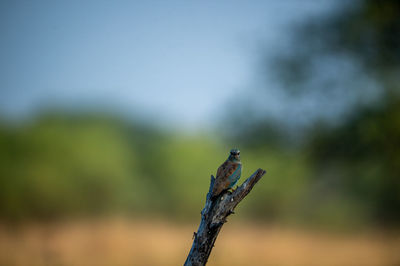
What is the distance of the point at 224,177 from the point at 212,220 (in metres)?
0.51

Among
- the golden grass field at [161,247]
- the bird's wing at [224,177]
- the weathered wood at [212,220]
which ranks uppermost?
the golden grass field at [161,247]

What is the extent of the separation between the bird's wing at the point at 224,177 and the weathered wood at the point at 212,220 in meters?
0.07

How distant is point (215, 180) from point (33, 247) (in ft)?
34.5

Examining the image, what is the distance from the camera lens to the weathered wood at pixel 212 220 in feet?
10.8

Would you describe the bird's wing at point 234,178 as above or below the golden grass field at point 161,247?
below

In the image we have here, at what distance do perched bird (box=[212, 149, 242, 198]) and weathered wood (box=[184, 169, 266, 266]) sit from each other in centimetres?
7

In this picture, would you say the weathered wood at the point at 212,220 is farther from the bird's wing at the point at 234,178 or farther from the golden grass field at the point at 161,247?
the golden grass field at the point at 161,247

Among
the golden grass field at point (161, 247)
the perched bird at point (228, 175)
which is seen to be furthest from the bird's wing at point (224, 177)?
the golden grass field at point (161, 247)

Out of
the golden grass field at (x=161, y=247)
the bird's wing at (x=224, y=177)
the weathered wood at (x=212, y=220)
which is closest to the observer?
the weathered wood at (x=212, y=220)

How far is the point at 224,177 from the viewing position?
368cm

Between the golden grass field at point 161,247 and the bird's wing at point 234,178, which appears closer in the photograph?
the bird's wing at point 234,178

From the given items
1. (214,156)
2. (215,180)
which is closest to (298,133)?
(215,180)

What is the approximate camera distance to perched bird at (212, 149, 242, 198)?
3.61 m

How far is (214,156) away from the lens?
23547 millimetres
